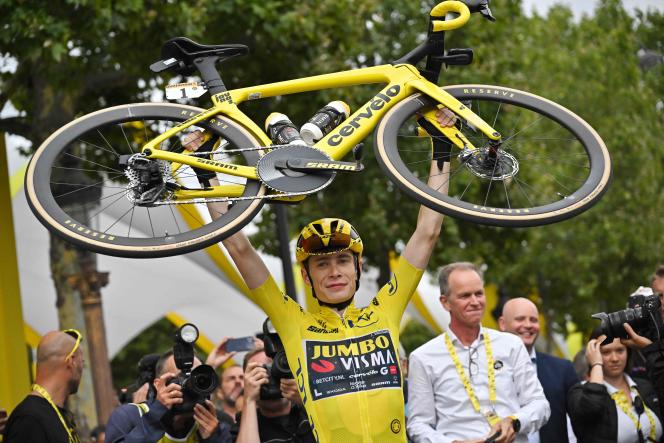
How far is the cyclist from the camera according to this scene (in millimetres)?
5965

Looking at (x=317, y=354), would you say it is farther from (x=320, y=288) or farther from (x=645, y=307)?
(x=645, y=307)

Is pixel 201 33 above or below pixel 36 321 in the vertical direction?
above

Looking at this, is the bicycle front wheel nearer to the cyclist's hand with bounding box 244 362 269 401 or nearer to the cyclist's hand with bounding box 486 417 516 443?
the cyclist's hand with bounding box 486 417 516 443

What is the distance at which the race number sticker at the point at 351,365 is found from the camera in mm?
6004

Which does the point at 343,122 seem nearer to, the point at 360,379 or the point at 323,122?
the point at 323,122

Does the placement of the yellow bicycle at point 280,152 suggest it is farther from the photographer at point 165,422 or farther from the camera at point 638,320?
the camera at point 638,320

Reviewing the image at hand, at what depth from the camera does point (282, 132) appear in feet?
20.5

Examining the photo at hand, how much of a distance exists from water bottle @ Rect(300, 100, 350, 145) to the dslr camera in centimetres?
137

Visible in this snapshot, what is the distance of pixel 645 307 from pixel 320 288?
7.22 feet

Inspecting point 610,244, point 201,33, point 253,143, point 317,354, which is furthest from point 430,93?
point 610,244

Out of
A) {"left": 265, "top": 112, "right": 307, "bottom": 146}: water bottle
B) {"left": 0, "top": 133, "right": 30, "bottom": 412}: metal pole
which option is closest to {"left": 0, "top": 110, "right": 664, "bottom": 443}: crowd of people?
{"left": 265, "top": 112, "right": 307, "bottom": 146}: water bottle

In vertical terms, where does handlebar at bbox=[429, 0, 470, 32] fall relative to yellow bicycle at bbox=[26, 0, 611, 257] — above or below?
above

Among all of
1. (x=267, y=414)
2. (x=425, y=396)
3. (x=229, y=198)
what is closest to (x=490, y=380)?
(x=425, y=396)

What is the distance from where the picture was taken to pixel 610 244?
26.0 meters
